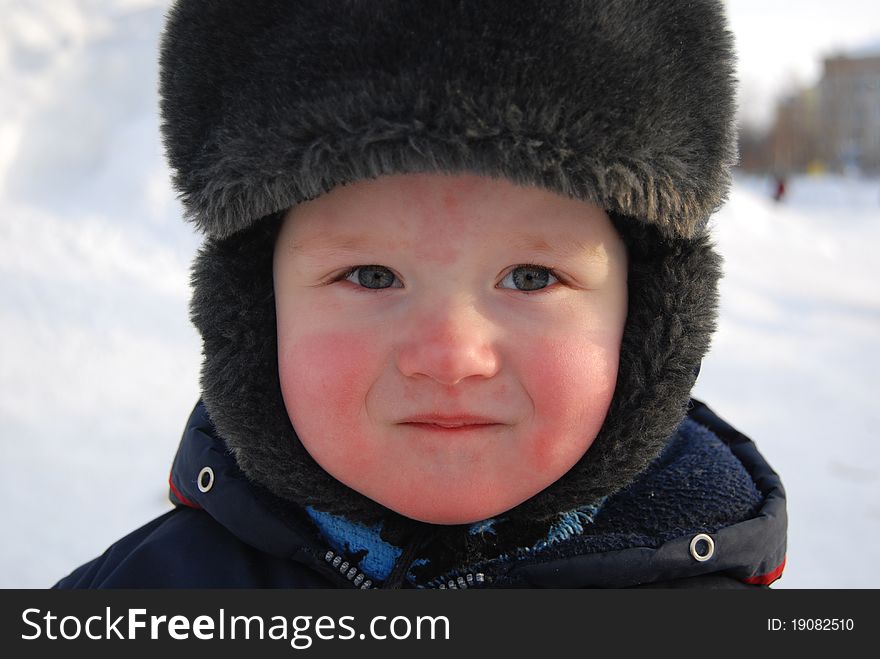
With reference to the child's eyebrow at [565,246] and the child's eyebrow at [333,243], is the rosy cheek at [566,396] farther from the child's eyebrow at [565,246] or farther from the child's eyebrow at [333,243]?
A: the child's eyebrow at [333,243]

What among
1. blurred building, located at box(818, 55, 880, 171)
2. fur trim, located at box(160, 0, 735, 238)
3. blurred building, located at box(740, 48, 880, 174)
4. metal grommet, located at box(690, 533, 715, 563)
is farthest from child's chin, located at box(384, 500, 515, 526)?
blurred building, located at box(818, 55, 880, 171)

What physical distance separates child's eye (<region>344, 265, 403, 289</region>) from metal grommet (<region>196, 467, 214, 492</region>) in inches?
18.4

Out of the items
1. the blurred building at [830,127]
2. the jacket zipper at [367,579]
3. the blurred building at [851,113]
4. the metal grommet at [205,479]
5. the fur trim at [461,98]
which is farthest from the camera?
the blurred building at [851,113]

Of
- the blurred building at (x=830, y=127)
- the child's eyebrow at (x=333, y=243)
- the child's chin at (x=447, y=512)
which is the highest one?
the blurred building at (x=830, y=127)

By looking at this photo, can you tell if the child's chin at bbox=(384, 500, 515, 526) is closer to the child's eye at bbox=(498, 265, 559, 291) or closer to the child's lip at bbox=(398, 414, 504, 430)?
the child's lip at bbox=(398, 414, 504, 430)

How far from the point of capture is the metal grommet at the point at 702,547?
1218 mm

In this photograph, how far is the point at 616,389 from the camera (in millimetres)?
1236

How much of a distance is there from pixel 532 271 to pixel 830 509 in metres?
2.68

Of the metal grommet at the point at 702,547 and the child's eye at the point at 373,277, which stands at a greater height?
the child's eye at the point at 373,277

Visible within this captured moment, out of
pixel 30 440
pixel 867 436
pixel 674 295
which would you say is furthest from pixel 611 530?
pixel 867 436

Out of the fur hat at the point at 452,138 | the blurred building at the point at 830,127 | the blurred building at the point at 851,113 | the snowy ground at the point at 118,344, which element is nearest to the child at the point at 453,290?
the fur hat at the point at 452,138

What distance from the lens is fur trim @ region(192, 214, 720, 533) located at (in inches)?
48.4

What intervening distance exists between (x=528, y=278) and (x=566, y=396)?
0.57 ft

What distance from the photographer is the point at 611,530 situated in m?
1.28
